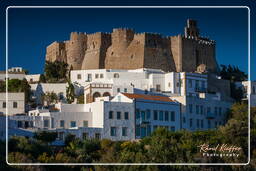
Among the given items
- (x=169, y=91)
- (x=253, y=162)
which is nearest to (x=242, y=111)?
(x=169, y=91)

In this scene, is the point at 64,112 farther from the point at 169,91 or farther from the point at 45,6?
the point at 45,6

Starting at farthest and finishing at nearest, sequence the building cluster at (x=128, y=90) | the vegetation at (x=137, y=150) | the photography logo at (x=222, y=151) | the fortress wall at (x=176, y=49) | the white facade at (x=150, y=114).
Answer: the fortress wall at (x=176, y=49) → the white facade at (x=150, y=114) → the building cluster at (x=128, y=90) → the vegetation at (x=137, y=150) → the photography logo at (x=222, y=151)

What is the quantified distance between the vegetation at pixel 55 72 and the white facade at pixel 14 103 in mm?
9070

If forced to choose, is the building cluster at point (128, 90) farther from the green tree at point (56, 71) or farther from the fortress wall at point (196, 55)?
the green tree at point (56, 71)

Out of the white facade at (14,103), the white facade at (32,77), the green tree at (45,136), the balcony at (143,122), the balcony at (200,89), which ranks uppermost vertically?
the white facade at (32,77)

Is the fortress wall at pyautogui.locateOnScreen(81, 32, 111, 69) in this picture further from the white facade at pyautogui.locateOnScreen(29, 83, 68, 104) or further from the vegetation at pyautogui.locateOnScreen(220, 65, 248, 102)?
the vegetation at pyautogui.locateOnScreen(220, 65, 248, 102)

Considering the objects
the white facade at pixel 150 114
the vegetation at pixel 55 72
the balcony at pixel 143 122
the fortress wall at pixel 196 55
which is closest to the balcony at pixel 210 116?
the white facade at pixel 150 114

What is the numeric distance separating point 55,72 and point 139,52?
574 cm

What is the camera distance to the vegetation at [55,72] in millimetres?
47438

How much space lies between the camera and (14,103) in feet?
123

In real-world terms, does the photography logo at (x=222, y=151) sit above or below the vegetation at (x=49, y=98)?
below

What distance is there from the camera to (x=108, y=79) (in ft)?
143

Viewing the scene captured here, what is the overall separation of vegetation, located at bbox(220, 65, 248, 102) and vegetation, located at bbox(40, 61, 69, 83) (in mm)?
10367

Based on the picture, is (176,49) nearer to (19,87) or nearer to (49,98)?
(49,98)
